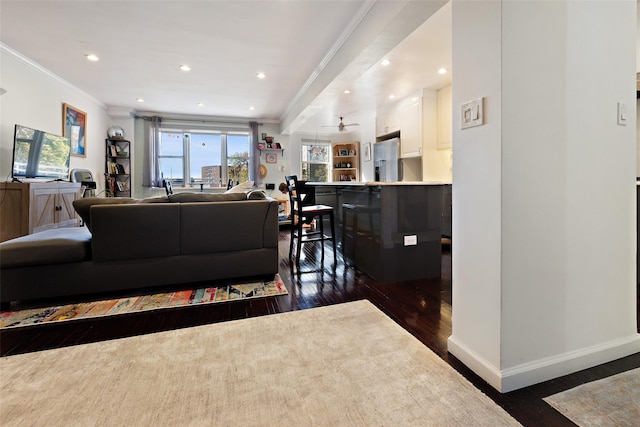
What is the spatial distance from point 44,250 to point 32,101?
130 inches

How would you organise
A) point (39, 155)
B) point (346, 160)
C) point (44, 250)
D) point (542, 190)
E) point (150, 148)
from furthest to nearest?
point (346, 160)
point (150, 148)
point (39, 155)
point (44, 250)
point (542, 190)

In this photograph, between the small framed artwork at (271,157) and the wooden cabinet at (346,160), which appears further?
the wooden cabinet at (346,160)

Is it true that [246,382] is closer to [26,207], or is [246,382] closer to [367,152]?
[26,207]

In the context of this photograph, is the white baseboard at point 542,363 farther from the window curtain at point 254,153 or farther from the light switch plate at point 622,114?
the window curtain at point 254,153

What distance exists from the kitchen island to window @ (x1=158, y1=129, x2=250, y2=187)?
506 cm

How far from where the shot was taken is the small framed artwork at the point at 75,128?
4883mm

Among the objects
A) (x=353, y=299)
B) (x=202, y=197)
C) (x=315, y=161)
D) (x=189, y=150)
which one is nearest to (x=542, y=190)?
(x=353, y=299)

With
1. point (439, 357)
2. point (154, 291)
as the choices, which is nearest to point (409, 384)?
point (439, 357)

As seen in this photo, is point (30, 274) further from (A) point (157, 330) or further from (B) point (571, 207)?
(B) point (571, 207)

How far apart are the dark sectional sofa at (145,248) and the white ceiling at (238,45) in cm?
181

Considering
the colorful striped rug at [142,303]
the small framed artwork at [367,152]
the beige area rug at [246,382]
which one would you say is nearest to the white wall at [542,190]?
the beige area rug at [246,382]

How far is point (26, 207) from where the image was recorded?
3627 millimetres

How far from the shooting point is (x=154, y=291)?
261 centimetres

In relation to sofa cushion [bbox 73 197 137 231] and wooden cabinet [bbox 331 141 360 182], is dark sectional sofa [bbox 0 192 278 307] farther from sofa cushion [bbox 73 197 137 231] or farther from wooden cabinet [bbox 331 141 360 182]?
wooden cabinet [bbox 331 141 360 182]
